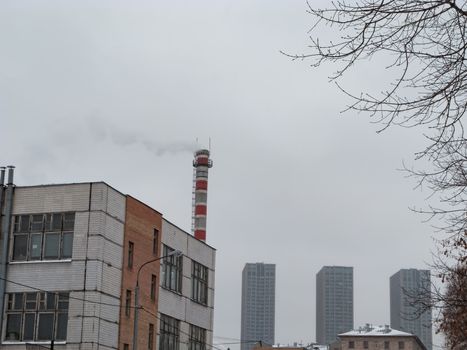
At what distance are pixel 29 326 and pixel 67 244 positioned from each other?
14.9 feet

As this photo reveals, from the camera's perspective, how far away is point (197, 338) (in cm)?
5919

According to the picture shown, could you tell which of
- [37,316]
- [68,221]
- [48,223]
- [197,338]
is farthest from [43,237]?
[197,338]

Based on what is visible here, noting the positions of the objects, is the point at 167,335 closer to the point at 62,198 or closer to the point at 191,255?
the point at 191,255

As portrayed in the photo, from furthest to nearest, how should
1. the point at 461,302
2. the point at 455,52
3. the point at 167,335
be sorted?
the point at 167,335 → the point at 461,302 → the point at 455,52

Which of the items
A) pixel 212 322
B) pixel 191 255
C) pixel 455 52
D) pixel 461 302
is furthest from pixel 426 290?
pixel 212 322

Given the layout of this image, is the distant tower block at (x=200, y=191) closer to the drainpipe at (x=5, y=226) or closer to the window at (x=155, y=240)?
the window at (x=155, y=240)

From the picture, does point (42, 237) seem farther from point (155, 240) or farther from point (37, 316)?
point (155, 240)

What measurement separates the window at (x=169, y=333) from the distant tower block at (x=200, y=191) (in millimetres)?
25978

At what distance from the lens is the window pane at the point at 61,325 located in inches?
1774

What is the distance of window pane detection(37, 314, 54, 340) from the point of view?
45.2 metres

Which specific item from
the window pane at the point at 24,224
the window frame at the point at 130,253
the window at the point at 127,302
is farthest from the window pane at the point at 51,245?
the window at the point at 127,302

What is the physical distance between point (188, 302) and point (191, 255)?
315cm

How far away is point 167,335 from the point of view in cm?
5378

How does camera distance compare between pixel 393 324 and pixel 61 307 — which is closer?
pixel 61 307
